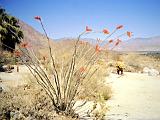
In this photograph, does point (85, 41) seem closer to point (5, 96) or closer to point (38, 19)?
point (38, 19)

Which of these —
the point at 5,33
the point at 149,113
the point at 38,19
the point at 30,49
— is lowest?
the point at 149,113

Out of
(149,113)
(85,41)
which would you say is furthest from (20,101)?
(149,113)

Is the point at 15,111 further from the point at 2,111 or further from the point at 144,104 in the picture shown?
the point at 144,104

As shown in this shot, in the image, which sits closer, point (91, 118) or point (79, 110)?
point (91, 118)

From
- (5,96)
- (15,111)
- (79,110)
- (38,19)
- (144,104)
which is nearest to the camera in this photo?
(15,111)

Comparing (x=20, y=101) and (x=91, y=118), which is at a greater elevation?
(x=20, y=101)

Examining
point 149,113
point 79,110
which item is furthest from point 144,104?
point 79,110

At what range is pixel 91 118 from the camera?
771 centimetres

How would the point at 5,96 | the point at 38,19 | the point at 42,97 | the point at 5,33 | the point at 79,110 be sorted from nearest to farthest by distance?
the point at 38,19 → the point at 5,96 → the point at 42,97 → the point at 79,110 → the point at 5,33

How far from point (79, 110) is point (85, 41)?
2219mm

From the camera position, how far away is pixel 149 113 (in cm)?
888

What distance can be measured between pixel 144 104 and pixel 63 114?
4317 mm

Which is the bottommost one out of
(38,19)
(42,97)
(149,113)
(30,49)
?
(149,113)

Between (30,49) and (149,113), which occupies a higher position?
(30,49)
